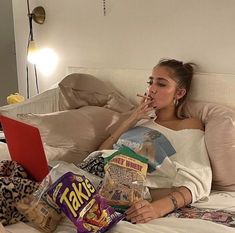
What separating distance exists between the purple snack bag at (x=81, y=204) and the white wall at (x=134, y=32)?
3.11 feet

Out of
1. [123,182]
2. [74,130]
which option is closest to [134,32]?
[74,130]

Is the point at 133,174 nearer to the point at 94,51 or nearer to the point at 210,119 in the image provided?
the point at 210,119

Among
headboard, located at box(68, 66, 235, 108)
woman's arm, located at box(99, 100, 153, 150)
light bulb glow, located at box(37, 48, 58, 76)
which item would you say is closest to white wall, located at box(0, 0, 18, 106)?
light bulb glow, located at box(37, 48, 58, 76)

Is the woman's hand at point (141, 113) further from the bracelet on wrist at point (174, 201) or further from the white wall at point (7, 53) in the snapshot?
the white wall at point (7, 53)

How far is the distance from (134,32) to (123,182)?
113 cm

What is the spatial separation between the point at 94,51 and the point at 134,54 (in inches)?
14.6

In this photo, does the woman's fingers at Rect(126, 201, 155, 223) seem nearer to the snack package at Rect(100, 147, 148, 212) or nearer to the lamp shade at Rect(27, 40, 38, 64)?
the snack package at Rect(100, 147, 148, 212)

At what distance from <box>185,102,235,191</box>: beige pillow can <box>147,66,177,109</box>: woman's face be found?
221 millimetres

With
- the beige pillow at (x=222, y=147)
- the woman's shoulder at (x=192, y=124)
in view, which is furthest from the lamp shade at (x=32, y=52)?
the beige pillow at (x=222, y=147)

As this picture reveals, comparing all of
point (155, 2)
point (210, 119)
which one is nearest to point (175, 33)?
point (155, 2)

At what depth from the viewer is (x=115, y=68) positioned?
2.26m

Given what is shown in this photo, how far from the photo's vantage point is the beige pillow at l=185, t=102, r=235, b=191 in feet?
4.79

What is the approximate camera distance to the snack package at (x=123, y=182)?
127 cm

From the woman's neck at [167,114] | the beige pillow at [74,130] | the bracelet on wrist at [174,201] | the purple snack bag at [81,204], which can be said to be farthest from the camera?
the beige pillow at [74,130]
